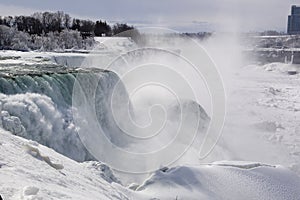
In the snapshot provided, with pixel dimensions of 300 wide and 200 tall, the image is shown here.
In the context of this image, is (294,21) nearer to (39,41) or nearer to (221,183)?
(39,41)

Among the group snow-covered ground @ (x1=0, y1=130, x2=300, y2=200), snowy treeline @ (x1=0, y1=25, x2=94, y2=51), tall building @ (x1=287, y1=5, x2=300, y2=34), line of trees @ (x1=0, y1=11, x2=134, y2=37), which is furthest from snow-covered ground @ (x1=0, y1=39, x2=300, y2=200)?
tall building @ (x1=287, y1=5, x2=300, y2=34)

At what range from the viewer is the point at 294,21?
146 metres

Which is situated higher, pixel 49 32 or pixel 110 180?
pixel 49 32

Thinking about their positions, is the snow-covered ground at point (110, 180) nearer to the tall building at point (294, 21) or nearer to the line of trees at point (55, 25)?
the line of trees at point (55, 25)

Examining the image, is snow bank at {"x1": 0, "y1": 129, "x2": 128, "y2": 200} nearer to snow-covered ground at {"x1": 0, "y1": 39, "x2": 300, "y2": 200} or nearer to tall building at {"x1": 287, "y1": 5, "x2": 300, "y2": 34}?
snow-covered ground at {"x1": 0, "y1": 39, "x2": 300, "y2": 200}

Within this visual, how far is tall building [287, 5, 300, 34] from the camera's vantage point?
144750 millimetres

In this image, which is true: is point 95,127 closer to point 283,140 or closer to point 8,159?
point 8,159

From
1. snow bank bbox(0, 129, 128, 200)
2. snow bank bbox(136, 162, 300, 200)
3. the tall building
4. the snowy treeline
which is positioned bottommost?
snow bank bbox(136, 162, 300, 200)

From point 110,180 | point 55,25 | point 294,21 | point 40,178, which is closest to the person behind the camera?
point 40,178

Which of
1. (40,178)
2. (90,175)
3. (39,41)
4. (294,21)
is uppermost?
(294,21)

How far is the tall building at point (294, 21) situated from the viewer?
475 feet

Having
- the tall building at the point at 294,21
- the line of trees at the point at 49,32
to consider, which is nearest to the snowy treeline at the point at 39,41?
the line of trees at the point at 49,32

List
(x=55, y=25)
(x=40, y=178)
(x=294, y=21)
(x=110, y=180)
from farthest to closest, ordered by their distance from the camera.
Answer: (x=294, y=21) < (x=55, y=25) < (x=110, y=180) < (x=40, y=178)

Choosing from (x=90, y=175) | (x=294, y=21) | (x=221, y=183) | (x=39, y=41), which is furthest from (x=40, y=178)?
(x=294, y=21)
